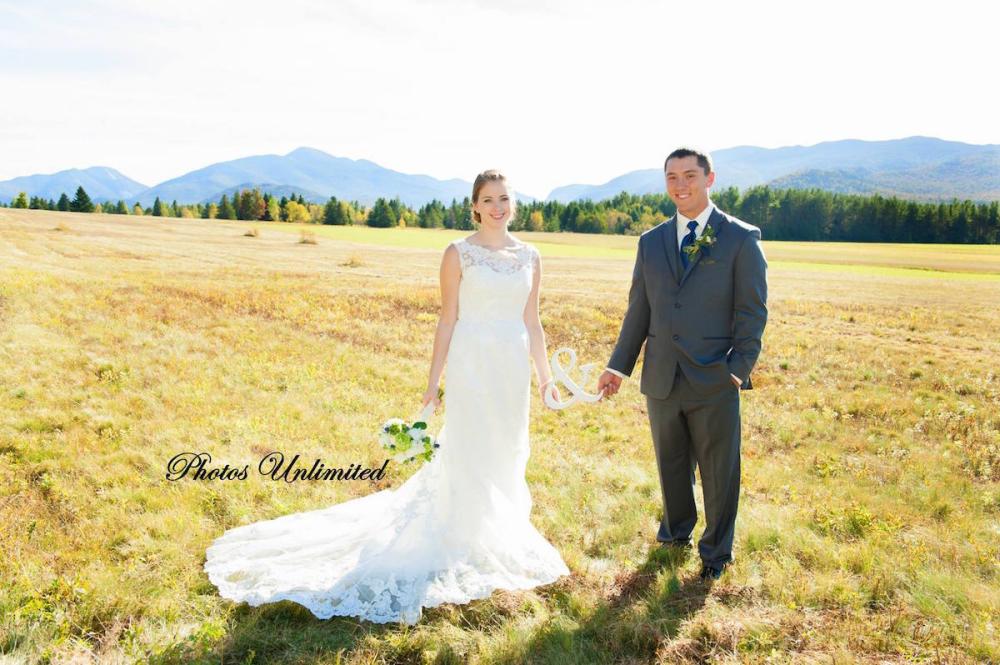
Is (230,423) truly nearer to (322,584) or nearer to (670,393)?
(322,584)

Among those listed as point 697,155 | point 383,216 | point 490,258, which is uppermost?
point 383,216

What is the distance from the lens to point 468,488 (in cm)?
511

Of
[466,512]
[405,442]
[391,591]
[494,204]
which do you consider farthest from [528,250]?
[391,591]

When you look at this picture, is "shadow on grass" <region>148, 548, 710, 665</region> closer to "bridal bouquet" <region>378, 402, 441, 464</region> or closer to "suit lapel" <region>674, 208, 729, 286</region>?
"bridal bouquet" <region>378, 402, 441, 464</region>

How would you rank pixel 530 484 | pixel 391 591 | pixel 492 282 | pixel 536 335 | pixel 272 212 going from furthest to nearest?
pixel 272 212
pixel 530 484
pixel 536 335
pixel 492 282
pixel 391 591

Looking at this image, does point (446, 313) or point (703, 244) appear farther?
point (446, 313)

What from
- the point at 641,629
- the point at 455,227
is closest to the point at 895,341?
the point at 641,629

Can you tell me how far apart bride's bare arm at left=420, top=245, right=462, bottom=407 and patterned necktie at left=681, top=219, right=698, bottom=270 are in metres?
1.85

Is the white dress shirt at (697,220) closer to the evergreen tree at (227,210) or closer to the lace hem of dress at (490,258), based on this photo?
the lace hem of dress at (490,258)

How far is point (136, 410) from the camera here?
862 centimetres

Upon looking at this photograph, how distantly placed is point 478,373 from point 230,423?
16.1 feet

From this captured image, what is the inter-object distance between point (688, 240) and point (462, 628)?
11.4 ft

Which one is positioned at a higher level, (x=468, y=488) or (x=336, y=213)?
(x=336, y=213)

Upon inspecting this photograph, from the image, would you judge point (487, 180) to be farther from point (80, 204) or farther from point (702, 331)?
point (80, 204)
